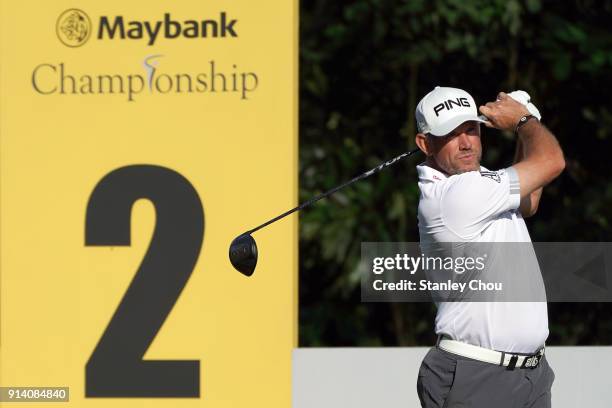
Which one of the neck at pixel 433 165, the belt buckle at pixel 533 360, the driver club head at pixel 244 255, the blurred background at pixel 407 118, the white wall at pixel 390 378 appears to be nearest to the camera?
the belt buckle at pixel 533 360

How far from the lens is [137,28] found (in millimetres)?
4887

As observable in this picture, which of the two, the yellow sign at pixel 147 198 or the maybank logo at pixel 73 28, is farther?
the maybank logo at pixel 73 28

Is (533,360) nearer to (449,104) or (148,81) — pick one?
(449,104)

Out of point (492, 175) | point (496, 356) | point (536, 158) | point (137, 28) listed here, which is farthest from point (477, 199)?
point (137, 28)

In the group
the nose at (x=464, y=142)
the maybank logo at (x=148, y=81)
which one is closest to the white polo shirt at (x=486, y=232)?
the nose at (x=464, y=142)

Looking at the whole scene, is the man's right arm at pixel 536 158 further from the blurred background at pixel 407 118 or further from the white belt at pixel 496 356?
the blurred background at pixel 407 118

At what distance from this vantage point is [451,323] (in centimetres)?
406

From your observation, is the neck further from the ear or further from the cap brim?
the cap brim

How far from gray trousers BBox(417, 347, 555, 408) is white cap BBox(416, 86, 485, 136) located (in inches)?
27.1

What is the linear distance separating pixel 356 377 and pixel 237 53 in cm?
126

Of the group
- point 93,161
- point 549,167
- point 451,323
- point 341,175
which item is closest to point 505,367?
point 451,323

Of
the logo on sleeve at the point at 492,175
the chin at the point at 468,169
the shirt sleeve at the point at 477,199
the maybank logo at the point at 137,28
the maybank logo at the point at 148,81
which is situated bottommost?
the shirt sleeve at the point at 477,199

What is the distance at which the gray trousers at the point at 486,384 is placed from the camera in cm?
398

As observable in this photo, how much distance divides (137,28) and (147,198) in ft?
2.03
